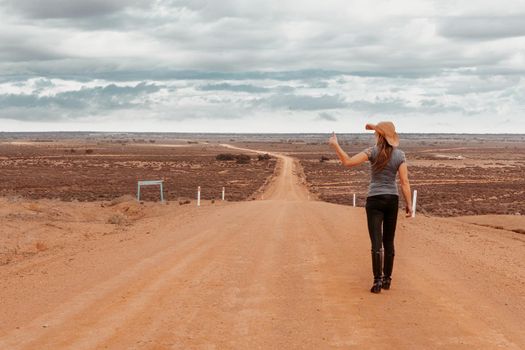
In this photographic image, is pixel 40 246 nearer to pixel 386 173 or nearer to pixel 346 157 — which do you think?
pixel 346 157

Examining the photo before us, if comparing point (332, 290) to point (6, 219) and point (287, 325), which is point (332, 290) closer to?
point (287, 325)

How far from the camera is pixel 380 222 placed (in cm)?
743

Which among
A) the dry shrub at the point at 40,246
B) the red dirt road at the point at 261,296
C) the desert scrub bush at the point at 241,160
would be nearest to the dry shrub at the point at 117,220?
the dry shrub at the point at 40,246

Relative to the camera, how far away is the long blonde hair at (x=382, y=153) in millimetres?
7297

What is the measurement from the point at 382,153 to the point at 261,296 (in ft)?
7.23

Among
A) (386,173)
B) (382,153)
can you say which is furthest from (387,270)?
(382,153)

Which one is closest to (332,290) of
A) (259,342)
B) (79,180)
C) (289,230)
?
(259,342)

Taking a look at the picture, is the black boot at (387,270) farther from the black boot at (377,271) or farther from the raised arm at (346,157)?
the raised arm at (346,157)

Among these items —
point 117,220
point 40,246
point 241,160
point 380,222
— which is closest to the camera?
point 380,222

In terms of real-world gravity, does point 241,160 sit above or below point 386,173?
below

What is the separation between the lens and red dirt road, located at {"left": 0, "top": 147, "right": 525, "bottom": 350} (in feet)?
18.2

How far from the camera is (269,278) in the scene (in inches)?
320

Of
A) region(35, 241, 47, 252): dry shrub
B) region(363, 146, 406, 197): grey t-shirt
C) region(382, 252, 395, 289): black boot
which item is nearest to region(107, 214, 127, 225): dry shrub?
region(35, 241, 47, 252): dry shrub

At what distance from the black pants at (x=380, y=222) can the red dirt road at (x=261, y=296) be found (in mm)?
343
